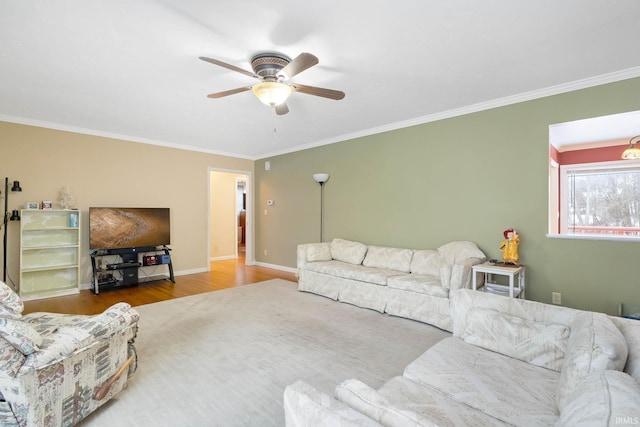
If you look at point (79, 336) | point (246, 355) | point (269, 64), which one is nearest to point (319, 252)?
point (246, 355)

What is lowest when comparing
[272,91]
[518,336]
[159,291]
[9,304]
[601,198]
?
[159,291]

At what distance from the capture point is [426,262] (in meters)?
3.97

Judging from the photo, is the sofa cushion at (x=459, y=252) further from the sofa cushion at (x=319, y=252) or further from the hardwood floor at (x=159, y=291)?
the hardwood floor at (x=159, y=291)

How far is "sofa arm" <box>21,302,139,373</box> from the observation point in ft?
4.86

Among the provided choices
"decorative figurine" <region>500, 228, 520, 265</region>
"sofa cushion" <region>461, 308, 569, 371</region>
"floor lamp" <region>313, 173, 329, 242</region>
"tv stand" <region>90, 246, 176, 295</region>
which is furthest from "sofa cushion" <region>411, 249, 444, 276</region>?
"tv stand" <region>90, 246, 176, 295</region>

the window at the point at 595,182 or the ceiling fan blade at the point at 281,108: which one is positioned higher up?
the ceiling fan blade at the point at 281,108

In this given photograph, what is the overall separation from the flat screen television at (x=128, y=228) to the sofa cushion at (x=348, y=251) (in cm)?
323

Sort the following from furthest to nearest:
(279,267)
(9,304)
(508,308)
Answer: (279,267) → (508,308) → (9,304)

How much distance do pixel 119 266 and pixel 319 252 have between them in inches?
135

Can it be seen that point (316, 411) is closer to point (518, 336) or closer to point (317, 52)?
point (518, 336)

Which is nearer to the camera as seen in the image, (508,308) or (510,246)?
(508,308)

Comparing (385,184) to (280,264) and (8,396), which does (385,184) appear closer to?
(280,264)

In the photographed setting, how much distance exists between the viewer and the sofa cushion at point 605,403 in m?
0.70

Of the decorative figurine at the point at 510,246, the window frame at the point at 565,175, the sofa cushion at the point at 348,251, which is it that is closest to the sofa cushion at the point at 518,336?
the decorative figurine at the point at 510,246
